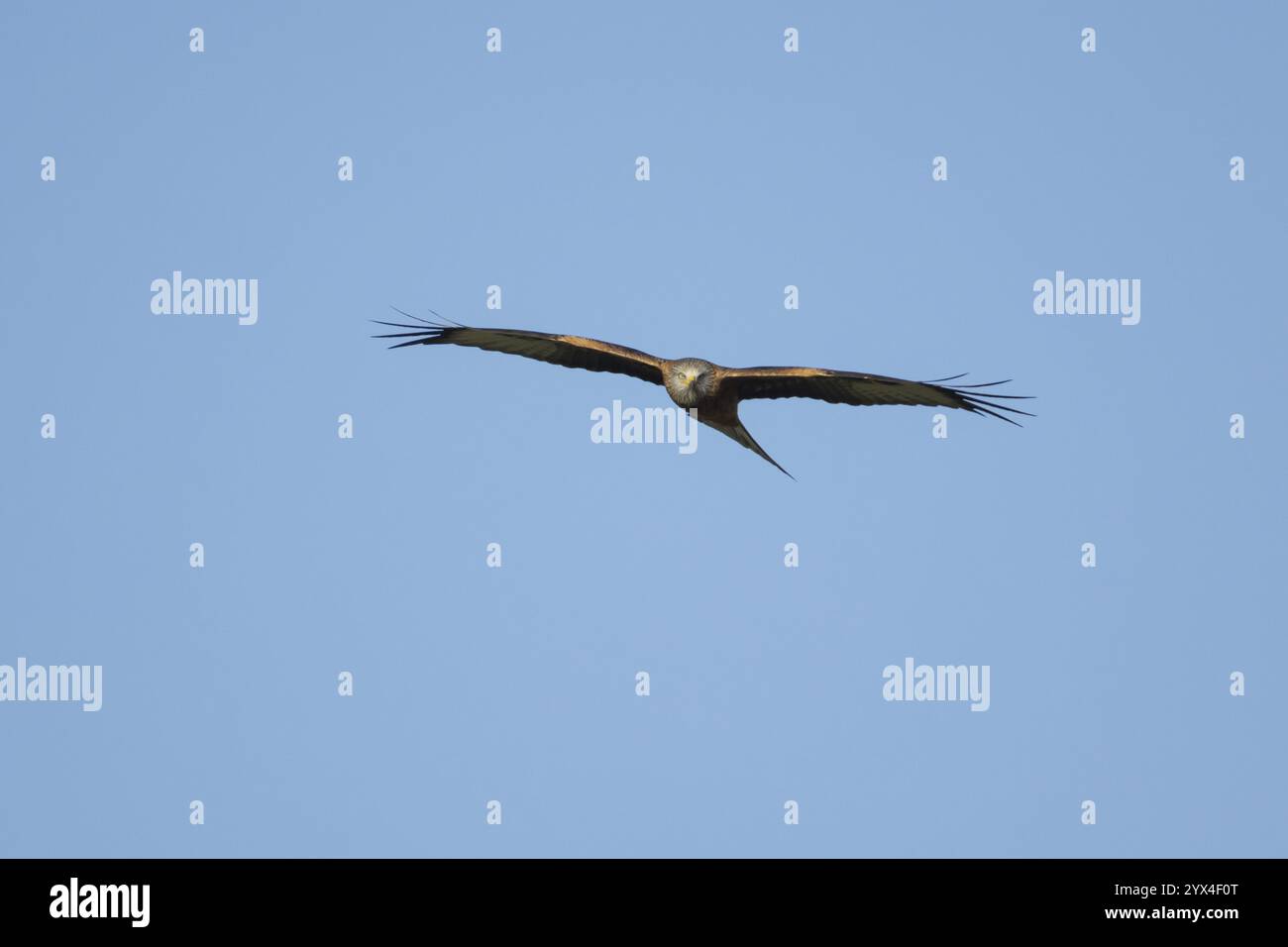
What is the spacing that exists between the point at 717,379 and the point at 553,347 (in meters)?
2.47

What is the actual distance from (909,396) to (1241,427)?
39.6ft

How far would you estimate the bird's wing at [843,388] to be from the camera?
22453 millimetres

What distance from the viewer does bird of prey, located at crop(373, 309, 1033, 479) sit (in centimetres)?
2280

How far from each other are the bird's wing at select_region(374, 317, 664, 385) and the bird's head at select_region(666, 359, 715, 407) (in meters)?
0.49

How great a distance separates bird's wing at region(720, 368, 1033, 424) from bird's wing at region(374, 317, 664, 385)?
121cm

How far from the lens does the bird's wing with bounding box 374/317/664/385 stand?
77.8 ft

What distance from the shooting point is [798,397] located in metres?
23.6

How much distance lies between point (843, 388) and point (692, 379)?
1.91m

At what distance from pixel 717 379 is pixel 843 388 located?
5.30 feet

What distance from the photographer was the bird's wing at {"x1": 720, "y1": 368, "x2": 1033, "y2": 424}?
22453 millimetres

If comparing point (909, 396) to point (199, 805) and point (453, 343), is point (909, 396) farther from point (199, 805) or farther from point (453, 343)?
point (199, 805)

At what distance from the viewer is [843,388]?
23375 mm

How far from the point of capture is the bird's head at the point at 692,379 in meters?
23.0

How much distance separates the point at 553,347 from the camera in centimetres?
2427
